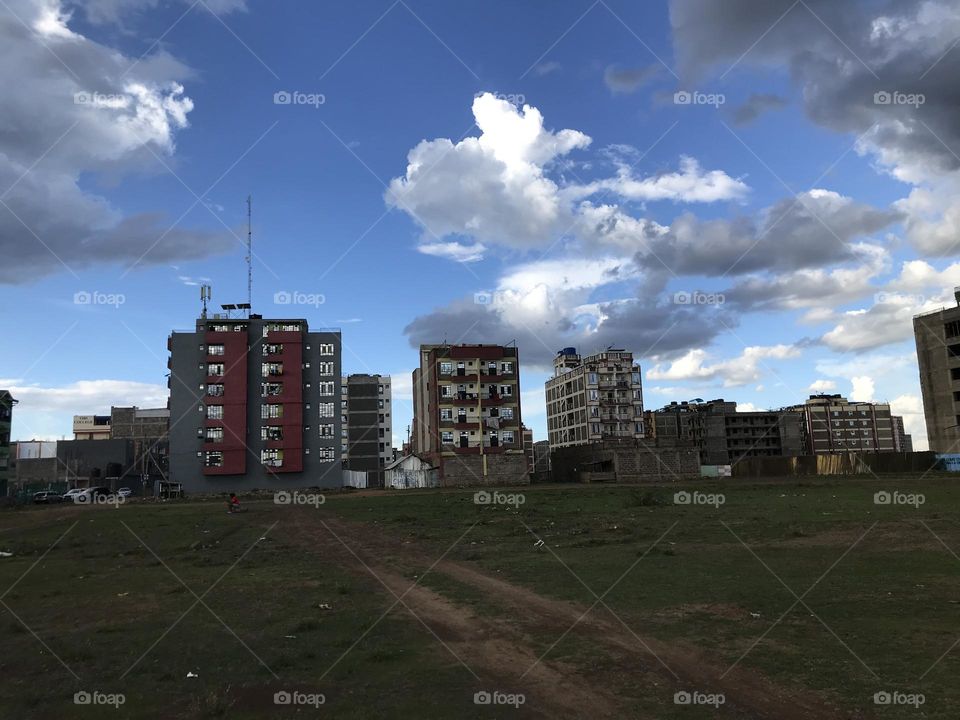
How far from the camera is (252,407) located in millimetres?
101625

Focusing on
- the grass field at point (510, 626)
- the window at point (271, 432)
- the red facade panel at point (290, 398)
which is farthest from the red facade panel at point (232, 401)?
the grass field at point (510, 626)

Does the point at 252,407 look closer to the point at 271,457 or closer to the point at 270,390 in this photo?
the point at 270,390

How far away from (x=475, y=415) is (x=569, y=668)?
3528 inches

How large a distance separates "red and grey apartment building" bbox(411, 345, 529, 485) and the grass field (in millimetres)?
68880

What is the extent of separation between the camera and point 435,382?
10069cm

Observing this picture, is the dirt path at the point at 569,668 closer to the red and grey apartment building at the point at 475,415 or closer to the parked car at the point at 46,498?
the red and grey apartment building at the point at 475,415

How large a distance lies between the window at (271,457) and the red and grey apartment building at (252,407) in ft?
0.49

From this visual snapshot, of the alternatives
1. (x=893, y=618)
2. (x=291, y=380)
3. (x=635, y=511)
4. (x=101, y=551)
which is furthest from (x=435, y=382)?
(x=893, y=618)

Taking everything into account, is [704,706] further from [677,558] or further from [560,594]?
[677,558]

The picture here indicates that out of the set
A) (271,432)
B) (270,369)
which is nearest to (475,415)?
(271,432)

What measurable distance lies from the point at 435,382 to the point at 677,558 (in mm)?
→ 81715

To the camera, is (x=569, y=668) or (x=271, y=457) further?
(x=271, y=457)

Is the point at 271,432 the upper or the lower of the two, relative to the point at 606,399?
lower

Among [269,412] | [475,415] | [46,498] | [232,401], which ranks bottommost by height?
[46,498]
